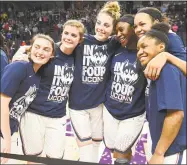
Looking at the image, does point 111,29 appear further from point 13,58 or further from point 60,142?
point 60,142

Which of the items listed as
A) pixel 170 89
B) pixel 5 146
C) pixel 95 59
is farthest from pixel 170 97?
pixel 5 146

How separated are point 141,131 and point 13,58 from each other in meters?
0.51

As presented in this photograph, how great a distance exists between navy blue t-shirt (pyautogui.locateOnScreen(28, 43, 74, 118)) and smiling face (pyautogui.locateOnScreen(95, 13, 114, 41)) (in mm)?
132

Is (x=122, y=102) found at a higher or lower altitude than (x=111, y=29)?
lower

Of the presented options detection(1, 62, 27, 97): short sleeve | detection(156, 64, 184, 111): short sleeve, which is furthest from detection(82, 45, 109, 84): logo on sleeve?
detection(156, 64, 184, 111): short sleeve

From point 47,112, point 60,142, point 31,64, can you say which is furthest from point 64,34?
point 60,142

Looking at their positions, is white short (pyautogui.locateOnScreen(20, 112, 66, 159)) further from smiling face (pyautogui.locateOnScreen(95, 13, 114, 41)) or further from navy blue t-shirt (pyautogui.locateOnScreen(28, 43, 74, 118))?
smiling face (pyautogui.locateOnScreen(95, 13, 114, 41))

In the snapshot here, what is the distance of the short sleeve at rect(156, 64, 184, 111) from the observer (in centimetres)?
82

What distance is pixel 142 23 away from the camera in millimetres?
982

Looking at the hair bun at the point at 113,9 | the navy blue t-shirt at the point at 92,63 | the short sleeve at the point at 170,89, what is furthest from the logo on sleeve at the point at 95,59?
the short sleeve at the point at 170,89

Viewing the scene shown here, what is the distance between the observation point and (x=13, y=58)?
3.47 feet

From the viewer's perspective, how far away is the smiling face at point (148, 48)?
2.86 ft

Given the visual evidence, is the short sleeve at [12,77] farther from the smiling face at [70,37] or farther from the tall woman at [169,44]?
the tall woman at [169,44]

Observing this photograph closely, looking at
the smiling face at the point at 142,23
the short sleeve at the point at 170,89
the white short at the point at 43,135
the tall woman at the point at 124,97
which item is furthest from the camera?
the white short at the point at 43,135
